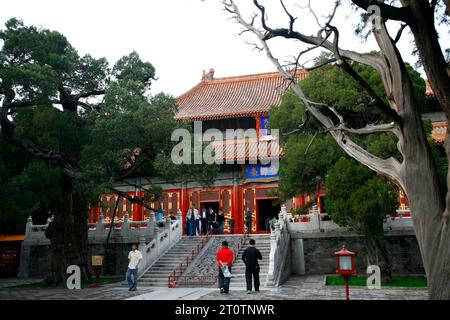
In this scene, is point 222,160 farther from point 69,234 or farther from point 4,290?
point 4,290

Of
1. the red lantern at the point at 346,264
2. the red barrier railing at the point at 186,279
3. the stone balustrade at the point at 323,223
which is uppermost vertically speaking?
the stone balustrade at the point at 323,223

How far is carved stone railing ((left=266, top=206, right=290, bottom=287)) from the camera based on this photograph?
11.8 metres

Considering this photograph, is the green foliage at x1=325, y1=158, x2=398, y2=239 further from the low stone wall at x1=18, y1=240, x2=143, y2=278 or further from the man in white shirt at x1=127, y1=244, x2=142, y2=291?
the low stone wall at x1=18, y1=240, x2=143, y2=278

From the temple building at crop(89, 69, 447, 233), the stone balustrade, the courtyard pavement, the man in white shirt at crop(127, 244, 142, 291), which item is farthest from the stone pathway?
the temple building at crop(89, 69, 447, 233)

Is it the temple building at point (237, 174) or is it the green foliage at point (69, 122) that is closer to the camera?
the green foliage at point (69, 122)

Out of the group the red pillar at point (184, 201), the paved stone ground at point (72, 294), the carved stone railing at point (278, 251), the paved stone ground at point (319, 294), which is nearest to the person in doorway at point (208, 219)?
the red pillar at point (184, 201)

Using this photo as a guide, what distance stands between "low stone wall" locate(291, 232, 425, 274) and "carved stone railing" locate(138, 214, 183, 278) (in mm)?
4647

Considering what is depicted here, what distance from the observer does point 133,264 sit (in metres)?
11.1

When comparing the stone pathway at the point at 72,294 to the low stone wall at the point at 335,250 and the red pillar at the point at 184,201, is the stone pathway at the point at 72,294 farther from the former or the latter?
the red pillar at the point at 184,201

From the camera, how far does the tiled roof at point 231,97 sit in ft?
71.3

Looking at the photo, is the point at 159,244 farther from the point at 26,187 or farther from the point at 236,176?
the point at 236,176

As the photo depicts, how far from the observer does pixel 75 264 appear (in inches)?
558

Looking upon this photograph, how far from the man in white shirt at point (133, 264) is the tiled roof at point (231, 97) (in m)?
11.5

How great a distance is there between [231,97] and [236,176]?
19.1ft
